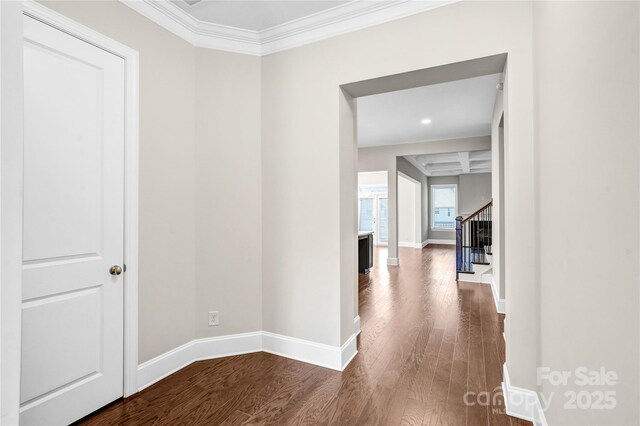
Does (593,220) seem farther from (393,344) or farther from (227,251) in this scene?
(227,251)

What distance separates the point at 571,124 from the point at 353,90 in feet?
5.39

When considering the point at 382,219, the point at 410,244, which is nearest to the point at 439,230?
the point at 410,244

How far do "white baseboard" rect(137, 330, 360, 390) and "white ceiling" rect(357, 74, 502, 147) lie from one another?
3.15 metres

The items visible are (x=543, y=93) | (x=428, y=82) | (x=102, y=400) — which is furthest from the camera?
(x=428, y=82)

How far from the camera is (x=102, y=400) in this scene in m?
1.97

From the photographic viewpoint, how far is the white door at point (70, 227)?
168 centimetres

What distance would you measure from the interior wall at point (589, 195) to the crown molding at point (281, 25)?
96 centimetres

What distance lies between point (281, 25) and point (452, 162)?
7719 mm

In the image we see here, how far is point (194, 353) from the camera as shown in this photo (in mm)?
2588

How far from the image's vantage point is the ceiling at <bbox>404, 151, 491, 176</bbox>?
26.1 feet

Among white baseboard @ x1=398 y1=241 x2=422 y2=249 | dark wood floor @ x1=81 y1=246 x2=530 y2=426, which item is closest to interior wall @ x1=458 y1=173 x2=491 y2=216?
white baseboard @ x1=398 y1=241 x2=422 y2=249

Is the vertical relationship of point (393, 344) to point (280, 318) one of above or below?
below

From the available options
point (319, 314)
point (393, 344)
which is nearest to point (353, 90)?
point (319, 314)

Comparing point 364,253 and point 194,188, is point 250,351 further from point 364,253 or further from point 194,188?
point 364,253
